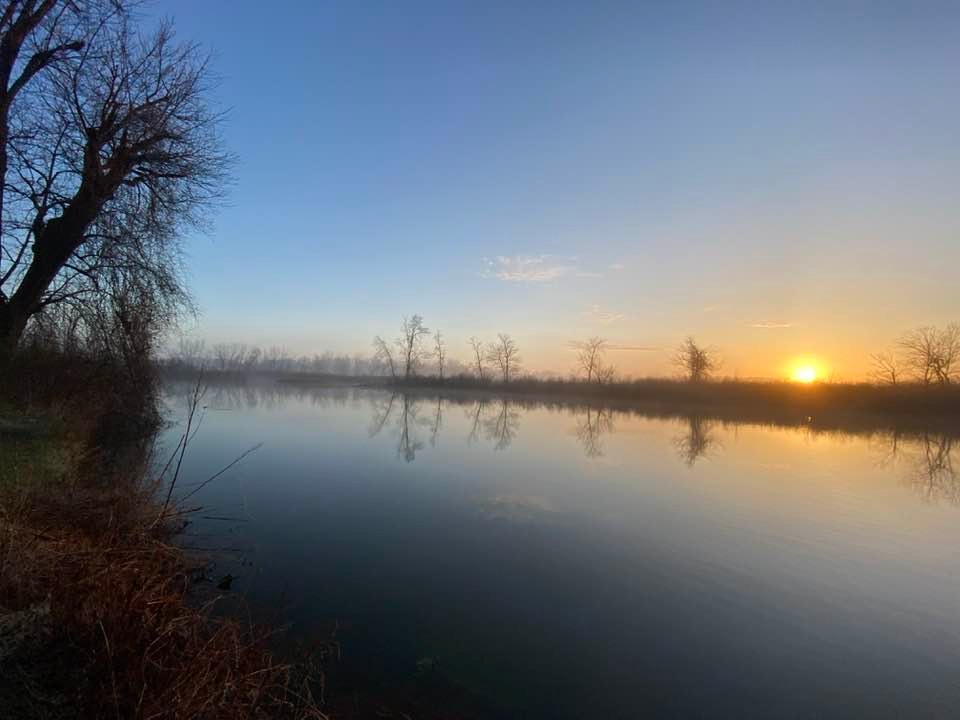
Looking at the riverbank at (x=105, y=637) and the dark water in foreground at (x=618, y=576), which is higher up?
the riverbank at (x=105, y=637)

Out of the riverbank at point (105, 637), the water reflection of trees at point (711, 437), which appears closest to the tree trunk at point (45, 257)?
the riverbank at point (105, 637)

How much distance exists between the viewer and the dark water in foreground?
399 cm

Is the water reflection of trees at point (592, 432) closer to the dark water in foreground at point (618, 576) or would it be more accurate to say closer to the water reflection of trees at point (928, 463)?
the dark water in foreground at point (618, 576)

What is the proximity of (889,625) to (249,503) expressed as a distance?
28.6ft

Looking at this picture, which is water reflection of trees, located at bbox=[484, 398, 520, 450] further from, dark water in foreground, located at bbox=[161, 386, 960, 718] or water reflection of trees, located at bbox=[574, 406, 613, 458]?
dark water in foreground, located at bbox=[161, 386, 960, 718]

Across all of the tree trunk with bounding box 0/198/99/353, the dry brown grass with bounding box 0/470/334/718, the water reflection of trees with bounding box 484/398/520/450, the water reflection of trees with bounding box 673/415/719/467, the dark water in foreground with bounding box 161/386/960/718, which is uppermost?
the tree trunk with bounding box 0/198/99/353

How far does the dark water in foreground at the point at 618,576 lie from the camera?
13.1 feet

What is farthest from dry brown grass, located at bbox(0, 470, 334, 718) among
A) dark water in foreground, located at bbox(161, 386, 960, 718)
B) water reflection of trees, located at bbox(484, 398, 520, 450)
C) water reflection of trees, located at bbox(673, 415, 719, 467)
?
water reflection of trees, located at bbox(484, 398, 520, 450)

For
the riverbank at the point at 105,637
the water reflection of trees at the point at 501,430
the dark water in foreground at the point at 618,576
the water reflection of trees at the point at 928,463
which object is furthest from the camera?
the water reflection of trees at the point at 501,430

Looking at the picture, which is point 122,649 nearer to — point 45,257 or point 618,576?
point 618,576

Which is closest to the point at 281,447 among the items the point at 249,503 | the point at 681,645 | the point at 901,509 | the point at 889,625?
the point at 249,503

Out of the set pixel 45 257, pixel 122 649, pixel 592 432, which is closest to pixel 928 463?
pixel 592 432

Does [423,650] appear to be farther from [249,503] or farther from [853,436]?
[853,436]

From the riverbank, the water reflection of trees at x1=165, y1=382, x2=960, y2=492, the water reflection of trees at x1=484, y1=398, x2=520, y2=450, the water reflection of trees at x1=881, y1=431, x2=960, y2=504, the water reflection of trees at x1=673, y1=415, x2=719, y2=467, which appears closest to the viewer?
the riverbank
